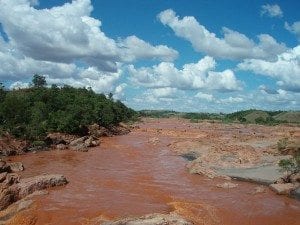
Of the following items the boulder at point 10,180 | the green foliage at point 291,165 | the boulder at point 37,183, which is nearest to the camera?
the boulder at point 37,183

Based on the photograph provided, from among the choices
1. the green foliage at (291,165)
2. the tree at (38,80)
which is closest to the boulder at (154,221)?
the green foliage at (291,165)

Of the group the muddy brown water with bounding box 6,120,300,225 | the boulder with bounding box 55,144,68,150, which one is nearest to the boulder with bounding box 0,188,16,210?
the muddy brown water with bounding box 6,120,300,225

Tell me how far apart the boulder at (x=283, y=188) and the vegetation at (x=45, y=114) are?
3686cm

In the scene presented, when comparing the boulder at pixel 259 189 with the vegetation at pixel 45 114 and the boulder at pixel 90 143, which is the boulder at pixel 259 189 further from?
the vegetation at pixel 45 114

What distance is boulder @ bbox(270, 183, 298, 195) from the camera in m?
36.0

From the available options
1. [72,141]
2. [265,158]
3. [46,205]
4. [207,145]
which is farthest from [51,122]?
[46,205]

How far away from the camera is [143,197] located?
34156 mm

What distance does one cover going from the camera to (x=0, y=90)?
225 feet

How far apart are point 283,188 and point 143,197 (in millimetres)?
12706

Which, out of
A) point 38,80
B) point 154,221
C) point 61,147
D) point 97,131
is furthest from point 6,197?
point 38,80

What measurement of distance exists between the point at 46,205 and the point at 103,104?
6777 centimetres

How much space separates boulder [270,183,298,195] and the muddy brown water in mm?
685

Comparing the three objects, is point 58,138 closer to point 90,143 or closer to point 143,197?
point 90,143

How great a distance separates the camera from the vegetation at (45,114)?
60.3m
